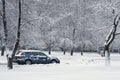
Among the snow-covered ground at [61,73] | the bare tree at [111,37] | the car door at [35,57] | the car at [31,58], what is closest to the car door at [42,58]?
the car at [31,58]

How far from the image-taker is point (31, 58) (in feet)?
95.1

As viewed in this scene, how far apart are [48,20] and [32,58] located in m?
7.19

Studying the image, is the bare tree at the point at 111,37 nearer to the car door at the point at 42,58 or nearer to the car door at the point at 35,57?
the car door at the point at 42,58

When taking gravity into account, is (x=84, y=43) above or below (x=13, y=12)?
below

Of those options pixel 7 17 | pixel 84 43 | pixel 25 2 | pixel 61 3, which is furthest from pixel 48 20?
pixel 84 43

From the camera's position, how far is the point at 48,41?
54.5 metres

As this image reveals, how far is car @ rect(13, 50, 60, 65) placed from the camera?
28344 millimetres

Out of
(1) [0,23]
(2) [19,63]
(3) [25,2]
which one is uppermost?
(3) [25,2]

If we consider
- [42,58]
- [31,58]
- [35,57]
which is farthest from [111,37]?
[31,58]

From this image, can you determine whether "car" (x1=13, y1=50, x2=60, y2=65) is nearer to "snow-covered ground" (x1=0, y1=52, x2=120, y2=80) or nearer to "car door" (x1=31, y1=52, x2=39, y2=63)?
"car door" (x1=31, y1=52, x2=39, y2=63)

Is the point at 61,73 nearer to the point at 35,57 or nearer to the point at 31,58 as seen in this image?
the point at 31,58

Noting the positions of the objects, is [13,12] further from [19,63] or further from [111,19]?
[111,19]

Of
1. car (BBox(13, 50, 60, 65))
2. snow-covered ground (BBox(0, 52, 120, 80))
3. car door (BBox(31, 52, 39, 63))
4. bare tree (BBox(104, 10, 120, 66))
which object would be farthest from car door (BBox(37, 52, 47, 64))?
bare tree (BBox(104, 10, 120, 66))

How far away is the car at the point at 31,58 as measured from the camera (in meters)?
28.3
